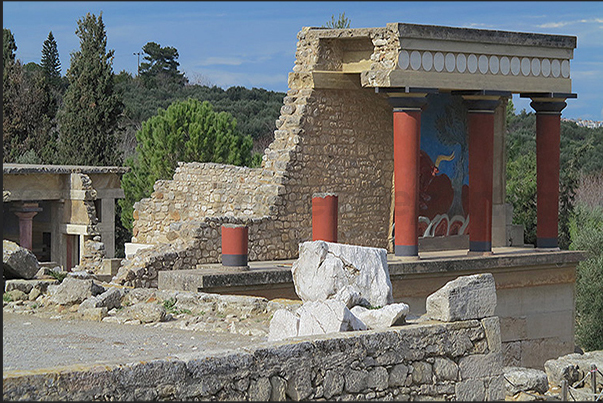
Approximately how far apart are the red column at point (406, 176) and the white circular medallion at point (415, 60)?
2.54 feet

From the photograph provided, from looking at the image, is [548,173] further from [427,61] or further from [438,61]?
[427,61]

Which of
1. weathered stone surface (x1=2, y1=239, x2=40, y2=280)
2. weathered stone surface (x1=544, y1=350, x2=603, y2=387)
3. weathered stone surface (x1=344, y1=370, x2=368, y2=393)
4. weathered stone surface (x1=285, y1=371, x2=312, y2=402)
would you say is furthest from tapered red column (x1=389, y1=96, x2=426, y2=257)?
weathered stone surface (x1=285, y1=371, x2=312, y2=402)

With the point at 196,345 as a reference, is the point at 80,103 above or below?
above

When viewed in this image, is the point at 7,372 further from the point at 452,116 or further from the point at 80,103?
the point at 80,103

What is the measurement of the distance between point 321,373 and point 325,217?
8.65 m

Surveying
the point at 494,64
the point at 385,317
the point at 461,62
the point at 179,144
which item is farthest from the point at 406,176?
the point at 179,144

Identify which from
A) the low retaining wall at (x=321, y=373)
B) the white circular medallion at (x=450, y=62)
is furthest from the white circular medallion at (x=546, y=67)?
the low retaining wall at (x=321, y=373)

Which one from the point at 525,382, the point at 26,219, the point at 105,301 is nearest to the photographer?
the point at 525,382

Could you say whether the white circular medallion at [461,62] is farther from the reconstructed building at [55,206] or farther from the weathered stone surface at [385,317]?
the weathered stone surface at [385,317]

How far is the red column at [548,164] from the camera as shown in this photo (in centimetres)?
2089

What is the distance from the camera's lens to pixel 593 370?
43.9 feet

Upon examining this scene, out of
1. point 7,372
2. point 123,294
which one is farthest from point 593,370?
point 7,372

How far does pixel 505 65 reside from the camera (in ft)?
65.2

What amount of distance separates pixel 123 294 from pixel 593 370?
6.06m
